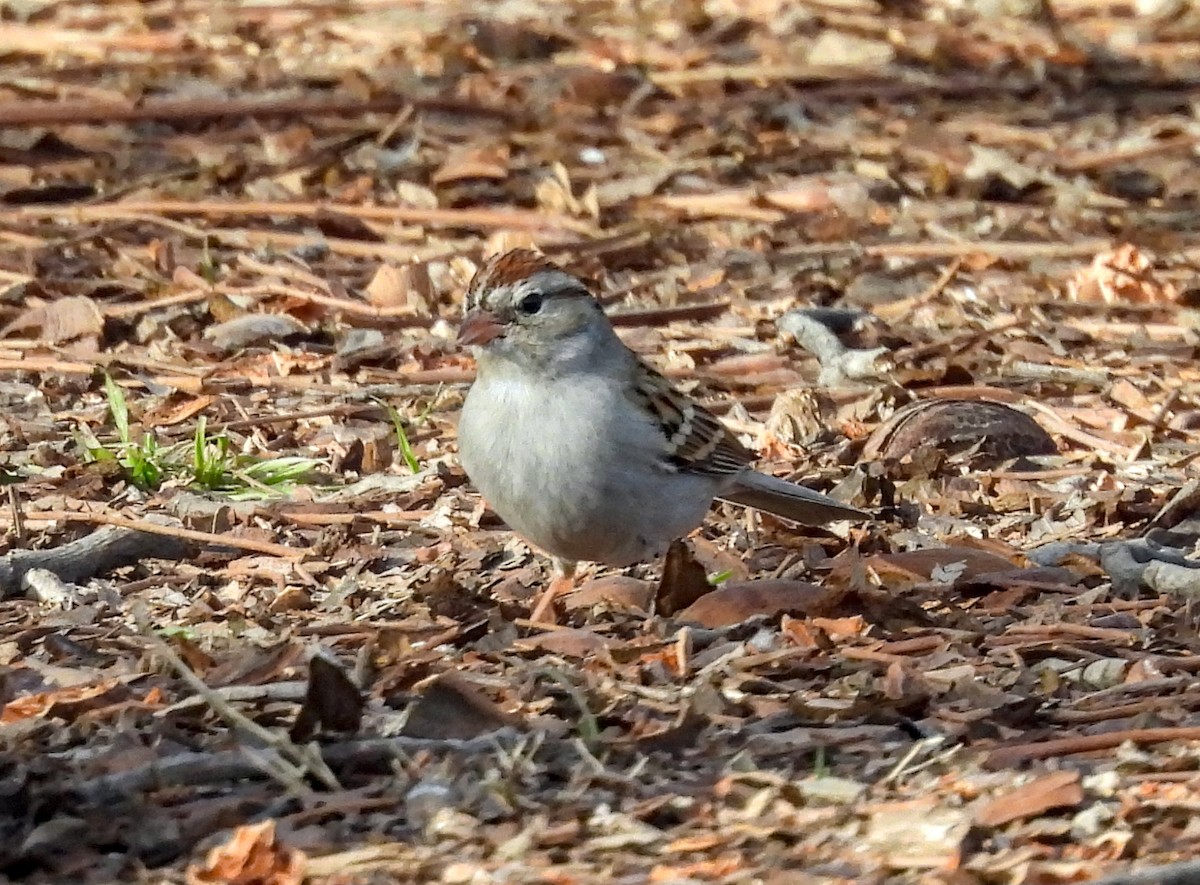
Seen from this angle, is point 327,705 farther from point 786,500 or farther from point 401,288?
point 401,288

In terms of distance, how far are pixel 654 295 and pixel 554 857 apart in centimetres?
435

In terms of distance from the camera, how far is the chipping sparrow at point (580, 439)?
5148 millimetres

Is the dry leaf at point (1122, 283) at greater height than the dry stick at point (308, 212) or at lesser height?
lesser

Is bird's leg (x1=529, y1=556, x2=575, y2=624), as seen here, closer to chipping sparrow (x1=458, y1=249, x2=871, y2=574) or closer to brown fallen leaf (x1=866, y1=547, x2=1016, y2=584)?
chipping sparrow (x1=458, y1=249, x2=871, y2=574)

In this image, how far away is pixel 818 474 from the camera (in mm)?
6055

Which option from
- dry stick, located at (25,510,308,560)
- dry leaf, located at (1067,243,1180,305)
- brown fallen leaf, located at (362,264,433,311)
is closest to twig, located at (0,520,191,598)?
dry stick, located at (25,510,308,560)

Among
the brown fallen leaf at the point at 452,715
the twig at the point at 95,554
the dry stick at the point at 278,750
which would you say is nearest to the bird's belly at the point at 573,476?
the twig at the point at 95,554

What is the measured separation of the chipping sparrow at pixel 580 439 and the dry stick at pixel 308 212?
8.09 feet

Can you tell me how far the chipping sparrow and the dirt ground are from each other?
175 mm

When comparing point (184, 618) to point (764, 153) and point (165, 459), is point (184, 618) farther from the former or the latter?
point (764, 153)

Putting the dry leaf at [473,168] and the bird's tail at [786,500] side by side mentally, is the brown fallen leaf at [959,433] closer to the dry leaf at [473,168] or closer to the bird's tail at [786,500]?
the bird's tail at [786,500]

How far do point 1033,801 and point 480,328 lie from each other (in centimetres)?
236

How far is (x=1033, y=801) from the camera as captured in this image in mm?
3498

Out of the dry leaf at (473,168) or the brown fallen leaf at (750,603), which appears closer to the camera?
the brown fallen leaf at (750,603)
